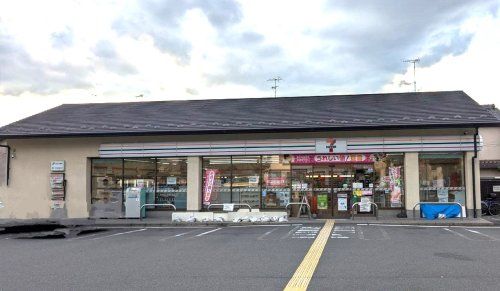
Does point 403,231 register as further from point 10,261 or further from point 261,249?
point 10,261

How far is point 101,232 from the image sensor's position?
56.9ft

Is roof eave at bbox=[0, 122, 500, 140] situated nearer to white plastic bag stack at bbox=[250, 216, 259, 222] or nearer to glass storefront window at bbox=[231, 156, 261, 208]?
glass storefront window at bbox=[231, 156, 261, 208]

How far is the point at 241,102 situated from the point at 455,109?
9993 millimetres

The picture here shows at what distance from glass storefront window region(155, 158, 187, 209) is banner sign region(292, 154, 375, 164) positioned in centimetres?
497

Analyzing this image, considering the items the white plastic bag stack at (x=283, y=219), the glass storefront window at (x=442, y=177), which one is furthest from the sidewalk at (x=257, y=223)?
the glass storefront window at (x=442, y=177)

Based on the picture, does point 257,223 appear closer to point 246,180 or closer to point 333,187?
point 246,180

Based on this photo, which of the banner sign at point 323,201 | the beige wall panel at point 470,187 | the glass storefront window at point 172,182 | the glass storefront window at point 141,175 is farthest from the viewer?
the glass storefront window at point 141,175

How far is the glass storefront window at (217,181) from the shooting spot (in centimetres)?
2244

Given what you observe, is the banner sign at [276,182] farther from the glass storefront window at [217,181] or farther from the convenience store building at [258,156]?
the glass storefront window at [217,181]

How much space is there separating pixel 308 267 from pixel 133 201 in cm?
1400

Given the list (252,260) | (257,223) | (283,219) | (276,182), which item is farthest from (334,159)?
(252,260)

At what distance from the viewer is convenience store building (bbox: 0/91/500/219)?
821 inches

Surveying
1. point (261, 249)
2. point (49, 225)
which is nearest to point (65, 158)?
point (49, 225)

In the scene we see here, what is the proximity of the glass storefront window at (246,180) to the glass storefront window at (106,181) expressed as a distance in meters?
5.21
